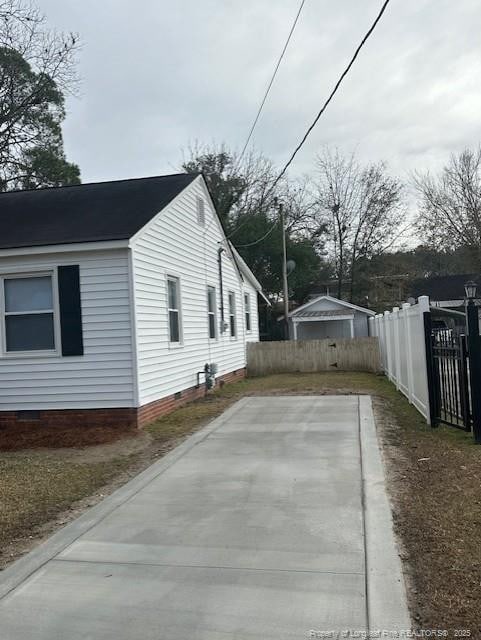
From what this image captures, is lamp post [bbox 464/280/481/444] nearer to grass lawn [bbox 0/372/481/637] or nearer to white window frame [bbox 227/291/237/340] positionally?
grass lawn [bbox 0/372/481/637]

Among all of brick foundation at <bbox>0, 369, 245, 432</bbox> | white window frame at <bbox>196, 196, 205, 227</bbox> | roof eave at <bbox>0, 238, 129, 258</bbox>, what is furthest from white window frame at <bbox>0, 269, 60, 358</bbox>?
white window frame at <bbox>196, 196, 205, 227</bbox>

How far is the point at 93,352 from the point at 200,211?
5736 millimetres

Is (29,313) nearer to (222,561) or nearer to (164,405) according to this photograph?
(164,405)

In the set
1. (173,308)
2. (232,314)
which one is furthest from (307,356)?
(173,308)

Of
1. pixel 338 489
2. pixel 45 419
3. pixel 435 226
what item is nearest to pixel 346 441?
pixel 338 489

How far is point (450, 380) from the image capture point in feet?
24.6

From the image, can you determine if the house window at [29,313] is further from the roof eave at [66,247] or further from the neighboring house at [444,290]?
the neighboring house at [444,290]

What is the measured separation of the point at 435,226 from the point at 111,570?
38.6 metres

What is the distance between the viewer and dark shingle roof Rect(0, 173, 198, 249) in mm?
9258

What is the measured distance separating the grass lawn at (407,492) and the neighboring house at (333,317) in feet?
65.4

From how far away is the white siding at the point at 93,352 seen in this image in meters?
9.09

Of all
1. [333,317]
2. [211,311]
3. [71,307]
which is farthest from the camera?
[333,317]

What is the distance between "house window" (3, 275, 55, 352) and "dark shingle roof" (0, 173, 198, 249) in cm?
70

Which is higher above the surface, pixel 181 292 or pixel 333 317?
pixel 181 292
